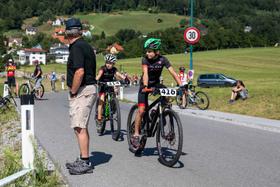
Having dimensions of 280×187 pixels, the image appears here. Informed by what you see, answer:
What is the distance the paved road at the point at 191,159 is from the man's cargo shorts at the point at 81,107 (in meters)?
0.73

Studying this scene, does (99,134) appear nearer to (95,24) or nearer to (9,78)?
(9,78)

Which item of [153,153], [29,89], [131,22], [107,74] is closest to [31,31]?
[131,22]

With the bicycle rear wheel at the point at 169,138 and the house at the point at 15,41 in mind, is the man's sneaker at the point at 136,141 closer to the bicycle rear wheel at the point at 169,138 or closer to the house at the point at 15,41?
the bicycle rear wheel at the point at 169,138

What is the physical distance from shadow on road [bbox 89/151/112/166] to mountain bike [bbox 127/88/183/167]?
52cm

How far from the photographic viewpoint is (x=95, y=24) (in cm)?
18288

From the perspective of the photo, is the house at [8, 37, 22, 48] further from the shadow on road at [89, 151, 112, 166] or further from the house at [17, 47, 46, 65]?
the shadow on road at [89, 151, 112, 166]

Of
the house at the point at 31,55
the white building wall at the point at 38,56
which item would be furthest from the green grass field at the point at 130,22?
the white building wall at the point at 38,56

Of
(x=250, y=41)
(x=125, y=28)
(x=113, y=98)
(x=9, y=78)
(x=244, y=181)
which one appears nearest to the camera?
(x=244, y=181)

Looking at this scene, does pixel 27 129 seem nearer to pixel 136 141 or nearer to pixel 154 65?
pixel 136 141

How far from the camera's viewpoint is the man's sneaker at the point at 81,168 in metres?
6.46

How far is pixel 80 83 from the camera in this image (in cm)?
642

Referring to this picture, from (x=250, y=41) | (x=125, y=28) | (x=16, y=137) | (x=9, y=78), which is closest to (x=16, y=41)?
(x=125, y=28)

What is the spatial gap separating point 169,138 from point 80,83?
169 cm

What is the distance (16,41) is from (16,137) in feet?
588
